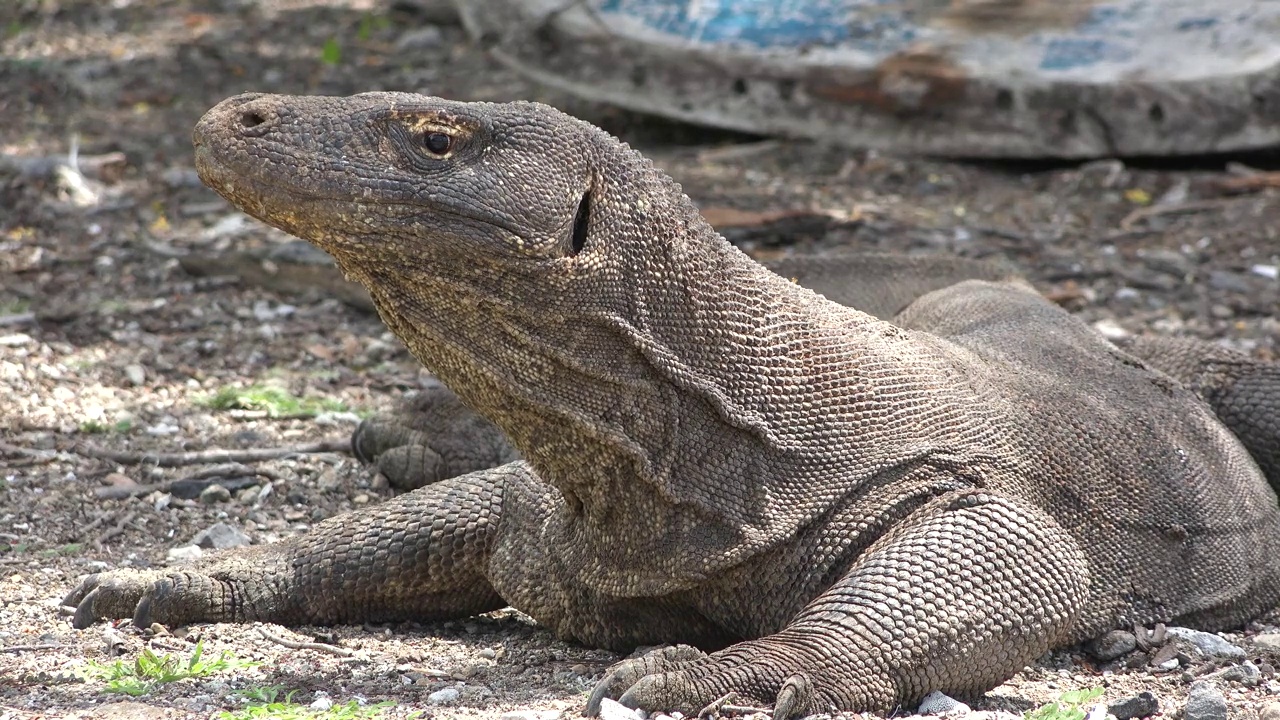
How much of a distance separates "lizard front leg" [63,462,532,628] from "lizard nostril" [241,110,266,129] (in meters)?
1.33

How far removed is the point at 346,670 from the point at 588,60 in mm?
6629

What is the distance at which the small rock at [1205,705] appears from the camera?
12.0 feet

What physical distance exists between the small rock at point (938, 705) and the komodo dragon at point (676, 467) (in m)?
0.03

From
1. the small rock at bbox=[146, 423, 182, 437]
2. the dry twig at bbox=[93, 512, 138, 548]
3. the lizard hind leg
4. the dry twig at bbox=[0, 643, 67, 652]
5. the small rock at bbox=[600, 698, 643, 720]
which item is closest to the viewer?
the small rock at bbox=[600, 698, 643, 720]

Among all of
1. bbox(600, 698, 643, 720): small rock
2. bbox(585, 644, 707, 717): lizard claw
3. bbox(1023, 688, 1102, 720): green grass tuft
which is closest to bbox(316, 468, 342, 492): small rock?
bbox(585, 644, 707, 717): lizard claw

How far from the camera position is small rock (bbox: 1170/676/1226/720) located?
366 cm

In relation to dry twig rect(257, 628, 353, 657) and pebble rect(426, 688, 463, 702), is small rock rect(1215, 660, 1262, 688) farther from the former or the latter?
dry twig rect(257, 628, 353, 657)

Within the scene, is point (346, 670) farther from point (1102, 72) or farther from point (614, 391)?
point (1102, 72)

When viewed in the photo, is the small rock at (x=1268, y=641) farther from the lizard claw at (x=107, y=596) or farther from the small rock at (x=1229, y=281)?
the small rock at (x=1229, y=281)

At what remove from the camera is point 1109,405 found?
4.55m

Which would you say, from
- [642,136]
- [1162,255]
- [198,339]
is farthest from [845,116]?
[198,339]

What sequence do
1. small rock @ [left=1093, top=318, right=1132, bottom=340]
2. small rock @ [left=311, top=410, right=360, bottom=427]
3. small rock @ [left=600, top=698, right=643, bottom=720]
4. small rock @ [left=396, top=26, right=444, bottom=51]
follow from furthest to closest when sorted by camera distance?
1. small rock @ [left=396, top=26, right=444, bottom=51]
2. small rock @ [left=1093, top=318, right=1132, bottom=340]
3. small rock @ [left=311, top=410, right=360, bottom=427]
4. small rock @ [left=600, top=698, right=643, bottom=720]

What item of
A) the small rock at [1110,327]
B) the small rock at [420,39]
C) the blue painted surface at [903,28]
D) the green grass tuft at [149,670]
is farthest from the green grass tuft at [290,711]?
the small rock at [420,39]

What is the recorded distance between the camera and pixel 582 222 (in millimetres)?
3600
